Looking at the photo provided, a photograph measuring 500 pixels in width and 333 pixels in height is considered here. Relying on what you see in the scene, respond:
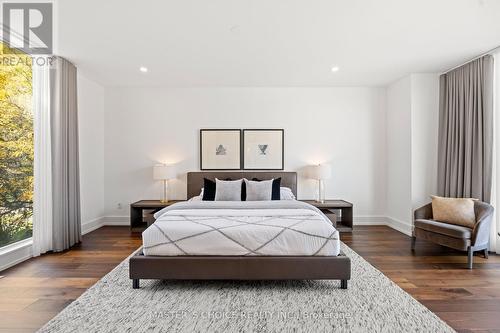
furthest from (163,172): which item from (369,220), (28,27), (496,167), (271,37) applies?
(496,167)

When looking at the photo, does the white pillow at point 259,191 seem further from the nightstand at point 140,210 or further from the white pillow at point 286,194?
the nightstand at point 140,210

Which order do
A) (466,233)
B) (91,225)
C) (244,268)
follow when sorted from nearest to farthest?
(244,268), (466,233), (91,225)

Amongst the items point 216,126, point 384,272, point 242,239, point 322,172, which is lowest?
point 384,272

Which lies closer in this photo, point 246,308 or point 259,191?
point 246,308

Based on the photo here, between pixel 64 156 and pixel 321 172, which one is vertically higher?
pixel 64 156

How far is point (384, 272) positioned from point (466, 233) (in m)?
1.15

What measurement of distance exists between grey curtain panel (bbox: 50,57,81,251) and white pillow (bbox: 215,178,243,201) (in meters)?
2.13

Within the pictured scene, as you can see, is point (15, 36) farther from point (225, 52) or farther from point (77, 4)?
point (225, 52)

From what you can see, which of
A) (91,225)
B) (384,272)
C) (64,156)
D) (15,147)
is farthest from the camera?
(91,225)

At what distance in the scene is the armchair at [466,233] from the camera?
3.23 m

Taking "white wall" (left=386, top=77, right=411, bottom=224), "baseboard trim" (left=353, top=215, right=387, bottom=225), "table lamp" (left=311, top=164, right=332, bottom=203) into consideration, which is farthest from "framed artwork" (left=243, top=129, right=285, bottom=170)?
"white wall" (left=386, top=77, right=411, bottom=224)

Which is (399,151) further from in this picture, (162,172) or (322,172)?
(162,172)

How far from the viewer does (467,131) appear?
13.2 feet

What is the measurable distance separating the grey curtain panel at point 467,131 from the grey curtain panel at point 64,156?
5.70m
